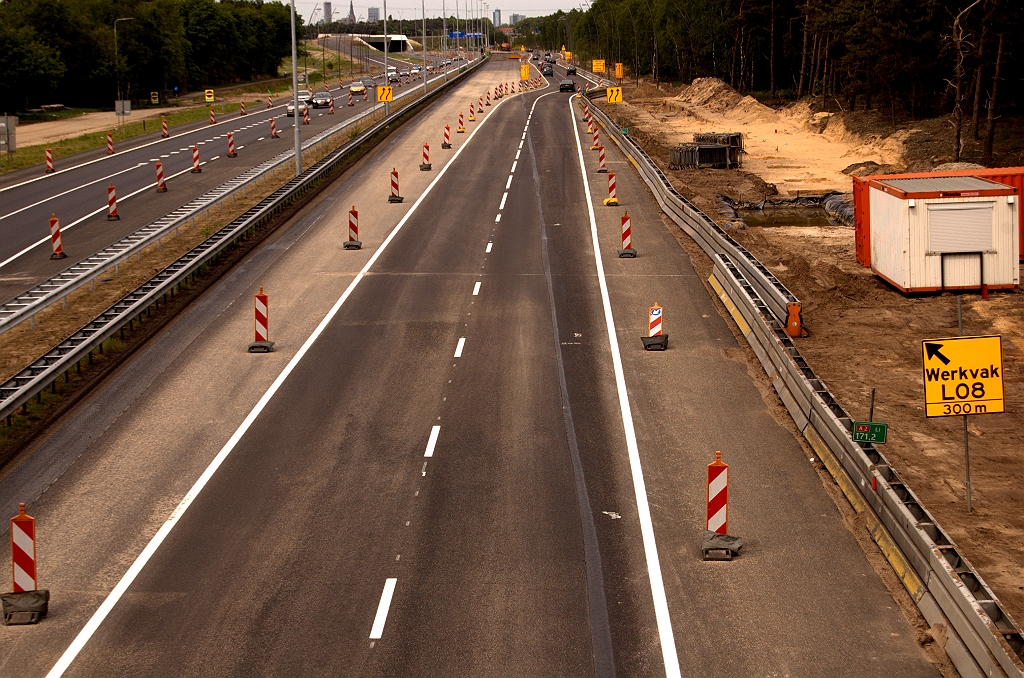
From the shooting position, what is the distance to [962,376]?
1320 cm

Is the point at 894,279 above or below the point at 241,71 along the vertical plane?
below

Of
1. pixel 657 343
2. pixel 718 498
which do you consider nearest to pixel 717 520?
pixel 718 498

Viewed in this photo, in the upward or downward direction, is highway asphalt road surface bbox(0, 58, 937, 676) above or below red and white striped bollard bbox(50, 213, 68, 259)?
below

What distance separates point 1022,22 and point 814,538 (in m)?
42.8

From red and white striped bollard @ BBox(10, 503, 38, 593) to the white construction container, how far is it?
19909mm

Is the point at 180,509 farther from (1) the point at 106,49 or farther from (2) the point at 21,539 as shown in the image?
(1) the point at 106,49

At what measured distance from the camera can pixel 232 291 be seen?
87.5 ft

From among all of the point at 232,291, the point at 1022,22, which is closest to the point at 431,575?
the point at 232,291

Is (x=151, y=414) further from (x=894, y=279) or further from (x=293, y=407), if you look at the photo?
(x=894, y=279)

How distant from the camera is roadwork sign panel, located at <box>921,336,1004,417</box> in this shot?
43.0ft

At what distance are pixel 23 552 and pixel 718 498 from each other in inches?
305

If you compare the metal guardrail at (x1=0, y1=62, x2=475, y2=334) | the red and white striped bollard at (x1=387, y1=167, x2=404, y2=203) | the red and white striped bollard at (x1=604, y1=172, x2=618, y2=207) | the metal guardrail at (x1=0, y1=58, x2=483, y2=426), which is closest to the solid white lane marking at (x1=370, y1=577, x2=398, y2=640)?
the metal guardrail at (x1=0, y1=58, x2=483, y2=426)

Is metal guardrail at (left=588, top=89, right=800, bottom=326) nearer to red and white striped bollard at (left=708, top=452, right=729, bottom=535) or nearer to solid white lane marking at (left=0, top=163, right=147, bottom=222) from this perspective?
red and white striped bollard at (left=708, top=452, right=729, bottom=535)

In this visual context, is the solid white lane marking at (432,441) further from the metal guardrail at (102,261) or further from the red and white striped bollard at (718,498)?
the metal guardrail at (102,261)
